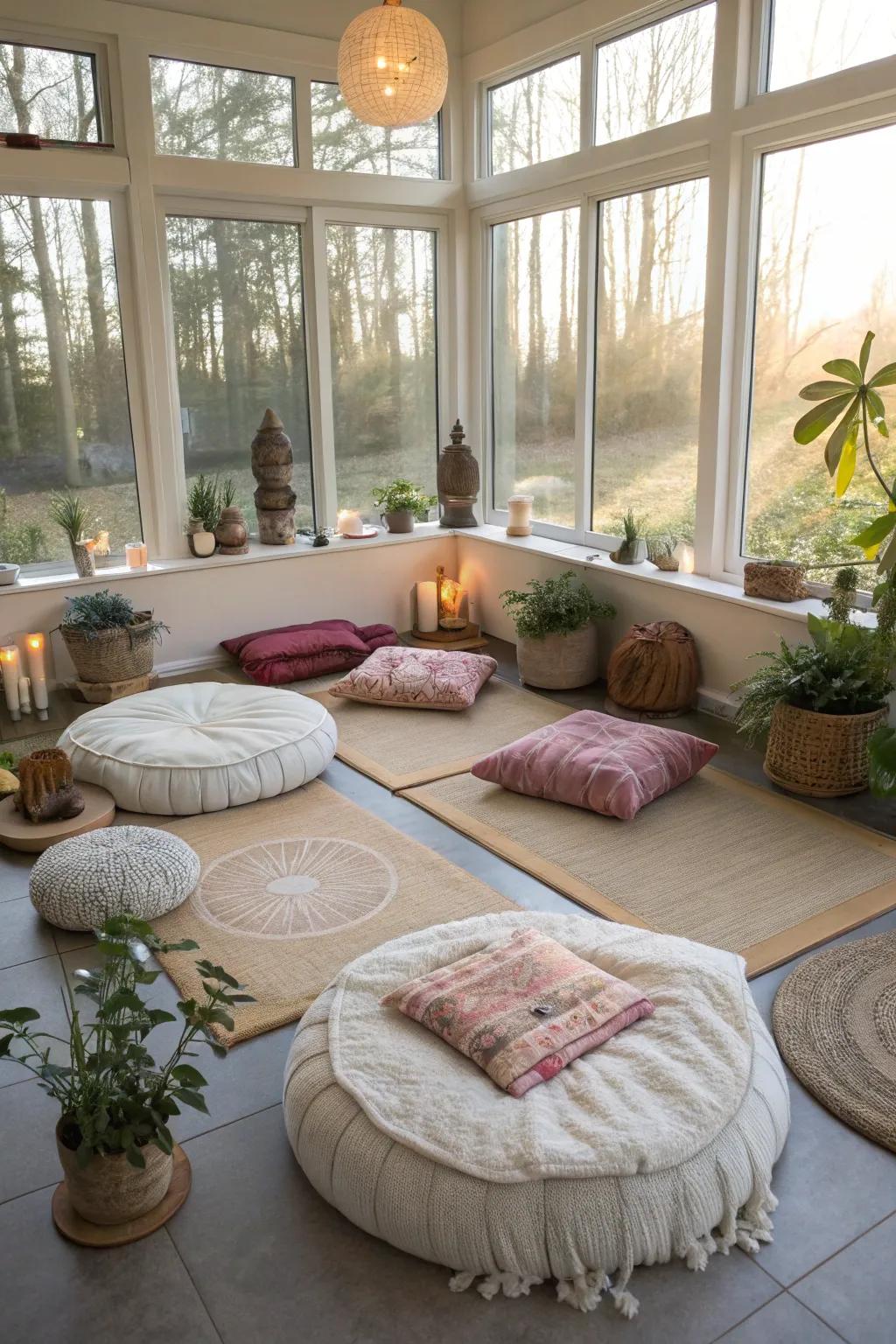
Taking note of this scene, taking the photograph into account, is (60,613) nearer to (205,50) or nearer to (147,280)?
(147,280)

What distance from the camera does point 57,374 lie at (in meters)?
5.31

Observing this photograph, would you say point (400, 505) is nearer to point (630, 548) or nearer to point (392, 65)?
point (630, 548)

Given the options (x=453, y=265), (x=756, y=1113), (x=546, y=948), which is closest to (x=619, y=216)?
(x=453, y=265)

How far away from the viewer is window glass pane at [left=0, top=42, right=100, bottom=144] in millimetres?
4969

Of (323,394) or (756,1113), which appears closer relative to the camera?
(756,1113)

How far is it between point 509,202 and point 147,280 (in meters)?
1.98

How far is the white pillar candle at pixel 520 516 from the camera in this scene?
6051 millimetres

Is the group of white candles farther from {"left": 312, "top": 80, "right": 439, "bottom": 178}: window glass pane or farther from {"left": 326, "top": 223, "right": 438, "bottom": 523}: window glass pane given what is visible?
{"left": 312, "top": 80, "right": 439, "bottom": 178}: window glass pane

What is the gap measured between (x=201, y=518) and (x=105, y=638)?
986 millimetres

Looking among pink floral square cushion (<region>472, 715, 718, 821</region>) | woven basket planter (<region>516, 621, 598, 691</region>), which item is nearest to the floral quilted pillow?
pink floral square cushion (<region>472, 715, 718, 821</region>)

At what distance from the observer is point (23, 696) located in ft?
16.4

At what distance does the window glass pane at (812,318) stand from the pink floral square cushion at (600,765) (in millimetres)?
1118

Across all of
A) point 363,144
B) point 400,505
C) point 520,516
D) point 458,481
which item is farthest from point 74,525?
point 363,144

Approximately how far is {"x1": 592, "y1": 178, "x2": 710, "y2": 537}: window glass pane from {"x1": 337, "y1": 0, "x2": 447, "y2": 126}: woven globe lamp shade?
1222mm
